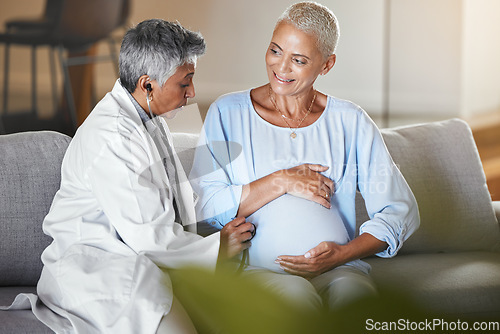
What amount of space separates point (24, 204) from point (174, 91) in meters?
0.44

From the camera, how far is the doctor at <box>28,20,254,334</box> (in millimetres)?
1039

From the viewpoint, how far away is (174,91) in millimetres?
1144

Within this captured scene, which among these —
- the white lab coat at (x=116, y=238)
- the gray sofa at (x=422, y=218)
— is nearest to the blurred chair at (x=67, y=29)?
the gray sofa at (x=422, y=218)

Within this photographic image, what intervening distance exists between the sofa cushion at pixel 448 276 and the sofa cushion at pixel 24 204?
2.22 ft

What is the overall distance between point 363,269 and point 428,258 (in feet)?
1.24

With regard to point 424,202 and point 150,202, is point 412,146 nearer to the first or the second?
point 424,202

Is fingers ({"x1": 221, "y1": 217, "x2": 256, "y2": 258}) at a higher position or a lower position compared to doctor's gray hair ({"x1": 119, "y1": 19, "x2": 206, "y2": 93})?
lower

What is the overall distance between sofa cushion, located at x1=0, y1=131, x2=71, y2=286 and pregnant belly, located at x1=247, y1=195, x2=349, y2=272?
0.45m

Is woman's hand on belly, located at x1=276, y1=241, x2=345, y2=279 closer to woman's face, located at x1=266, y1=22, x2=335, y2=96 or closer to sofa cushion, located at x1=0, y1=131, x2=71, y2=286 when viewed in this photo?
woman's face, located at x1=266, y1=22, x2=335, y2=96

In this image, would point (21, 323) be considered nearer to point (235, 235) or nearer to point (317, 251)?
point (235, 235)

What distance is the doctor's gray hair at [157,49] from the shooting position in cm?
111

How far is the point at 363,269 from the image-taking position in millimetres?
1246

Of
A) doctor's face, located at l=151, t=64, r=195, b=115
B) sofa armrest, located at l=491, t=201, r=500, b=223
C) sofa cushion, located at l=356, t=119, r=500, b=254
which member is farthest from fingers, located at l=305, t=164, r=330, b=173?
sofa armrest, located at l=491, t=201, r=500, b=223

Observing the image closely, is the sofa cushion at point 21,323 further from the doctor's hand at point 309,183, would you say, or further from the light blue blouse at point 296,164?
the doctor's hand at point 309,183
